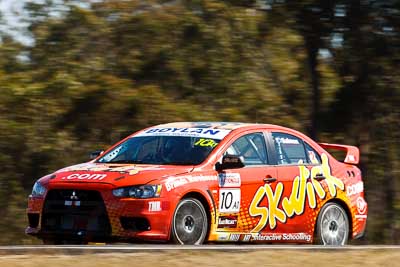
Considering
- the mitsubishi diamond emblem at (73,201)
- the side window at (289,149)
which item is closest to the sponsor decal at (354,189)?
the side window at (289,149)

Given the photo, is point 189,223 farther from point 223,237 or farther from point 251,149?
point 251,149

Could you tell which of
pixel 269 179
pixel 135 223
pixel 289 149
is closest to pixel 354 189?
pixel 289 149

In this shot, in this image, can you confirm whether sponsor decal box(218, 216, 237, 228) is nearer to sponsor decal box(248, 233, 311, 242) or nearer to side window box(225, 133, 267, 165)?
sponsor decal box(248, 233, 311, 242)

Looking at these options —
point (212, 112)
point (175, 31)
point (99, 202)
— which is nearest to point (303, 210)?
point (99, 202)

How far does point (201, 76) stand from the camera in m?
21.1

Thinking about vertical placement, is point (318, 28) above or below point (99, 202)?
above

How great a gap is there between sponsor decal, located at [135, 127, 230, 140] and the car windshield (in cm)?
8

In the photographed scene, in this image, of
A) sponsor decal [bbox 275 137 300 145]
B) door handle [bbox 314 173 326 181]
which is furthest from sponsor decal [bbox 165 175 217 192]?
door handle [bbox 314 173 326 181]

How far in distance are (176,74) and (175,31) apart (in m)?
0.93

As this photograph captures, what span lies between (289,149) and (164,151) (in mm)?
1760

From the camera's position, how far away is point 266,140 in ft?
42.8

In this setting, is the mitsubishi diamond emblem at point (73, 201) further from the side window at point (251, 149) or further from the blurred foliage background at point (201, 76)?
the blurred foliage background at point (201, 76)

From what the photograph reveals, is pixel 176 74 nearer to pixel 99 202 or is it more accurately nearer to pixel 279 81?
pixel 279 81

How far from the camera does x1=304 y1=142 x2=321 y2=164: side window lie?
13.5 metres
